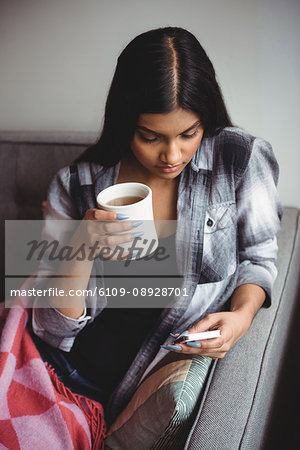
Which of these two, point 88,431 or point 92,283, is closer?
point 88,431

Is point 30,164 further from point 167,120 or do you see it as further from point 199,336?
point 199,336

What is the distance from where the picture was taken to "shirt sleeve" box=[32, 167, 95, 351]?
0.90 metres

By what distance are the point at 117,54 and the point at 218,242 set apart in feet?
2.36

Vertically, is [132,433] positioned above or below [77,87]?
below

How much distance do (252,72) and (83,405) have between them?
955mm

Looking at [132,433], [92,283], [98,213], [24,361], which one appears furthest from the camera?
[92,283]

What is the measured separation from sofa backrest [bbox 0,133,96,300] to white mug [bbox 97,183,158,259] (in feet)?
1.89

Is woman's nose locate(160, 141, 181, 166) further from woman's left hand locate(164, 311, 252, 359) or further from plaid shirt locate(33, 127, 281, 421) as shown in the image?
woman's left hand locate(164, 311, 252, 359)

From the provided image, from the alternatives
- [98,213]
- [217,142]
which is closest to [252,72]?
[217,142]

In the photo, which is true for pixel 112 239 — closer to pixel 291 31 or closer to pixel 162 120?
pixel 162 120

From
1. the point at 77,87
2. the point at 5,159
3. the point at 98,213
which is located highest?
the point at 77,87

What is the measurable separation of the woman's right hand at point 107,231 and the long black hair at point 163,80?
210 mm

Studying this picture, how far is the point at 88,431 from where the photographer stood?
2.70 ft

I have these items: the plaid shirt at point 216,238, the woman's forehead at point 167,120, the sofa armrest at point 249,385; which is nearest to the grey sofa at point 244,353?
the sofa armrest at point 249,385
